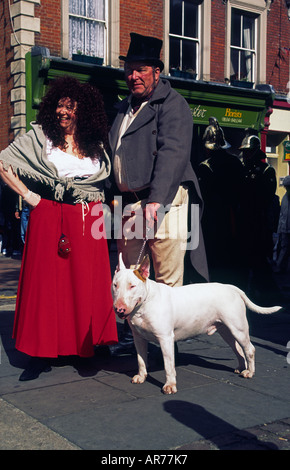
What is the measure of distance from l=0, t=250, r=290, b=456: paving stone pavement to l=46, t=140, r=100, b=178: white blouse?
141 cm

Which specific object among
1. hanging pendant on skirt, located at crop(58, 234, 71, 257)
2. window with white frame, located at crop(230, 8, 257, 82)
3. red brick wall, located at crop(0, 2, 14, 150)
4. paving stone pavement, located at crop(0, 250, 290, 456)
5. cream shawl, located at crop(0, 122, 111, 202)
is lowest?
paving stone pavement, located at crop(0, 250, 290, 456)

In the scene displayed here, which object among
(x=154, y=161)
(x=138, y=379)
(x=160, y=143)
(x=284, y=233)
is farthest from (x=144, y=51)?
(x=284, y=233)

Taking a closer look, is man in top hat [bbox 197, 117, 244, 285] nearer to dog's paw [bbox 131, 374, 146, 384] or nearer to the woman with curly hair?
the woman with curly hair

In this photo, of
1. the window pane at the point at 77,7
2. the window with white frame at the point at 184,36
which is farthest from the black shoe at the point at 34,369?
the window with white frame at the point at 184,36

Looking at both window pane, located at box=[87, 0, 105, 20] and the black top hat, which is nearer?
the black top hat

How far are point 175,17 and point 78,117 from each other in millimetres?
12746

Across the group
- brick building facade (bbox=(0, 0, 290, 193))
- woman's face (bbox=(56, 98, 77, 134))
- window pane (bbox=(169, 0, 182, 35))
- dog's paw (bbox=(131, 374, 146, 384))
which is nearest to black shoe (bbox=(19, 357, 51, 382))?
dog's paw (bbox=(131, 374, 146, 384))

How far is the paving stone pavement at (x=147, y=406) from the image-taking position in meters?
3.01

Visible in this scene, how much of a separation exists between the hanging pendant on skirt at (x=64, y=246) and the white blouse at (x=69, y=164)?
44cm

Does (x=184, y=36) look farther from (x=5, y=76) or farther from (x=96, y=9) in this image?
(x=5, y=76)

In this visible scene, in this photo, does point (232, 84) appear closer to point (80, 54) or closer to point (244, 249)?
point (80, 54)

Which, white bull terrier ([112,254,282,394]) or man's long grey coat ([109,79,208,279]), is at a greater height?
man's long grey coat ([109,79,208,279])

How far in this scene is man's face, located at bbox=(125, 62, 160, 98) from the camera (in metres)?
4.22

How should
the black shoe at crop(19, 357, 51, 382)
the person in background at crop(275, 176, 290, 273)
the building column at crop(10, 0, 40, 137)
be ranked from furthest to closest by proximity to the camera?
the building column at crop(10, 0, 40, 137) → the person in background at crop(275, 176, 290, 273) → the black shoe at crop(19, 357, 51, 382)
